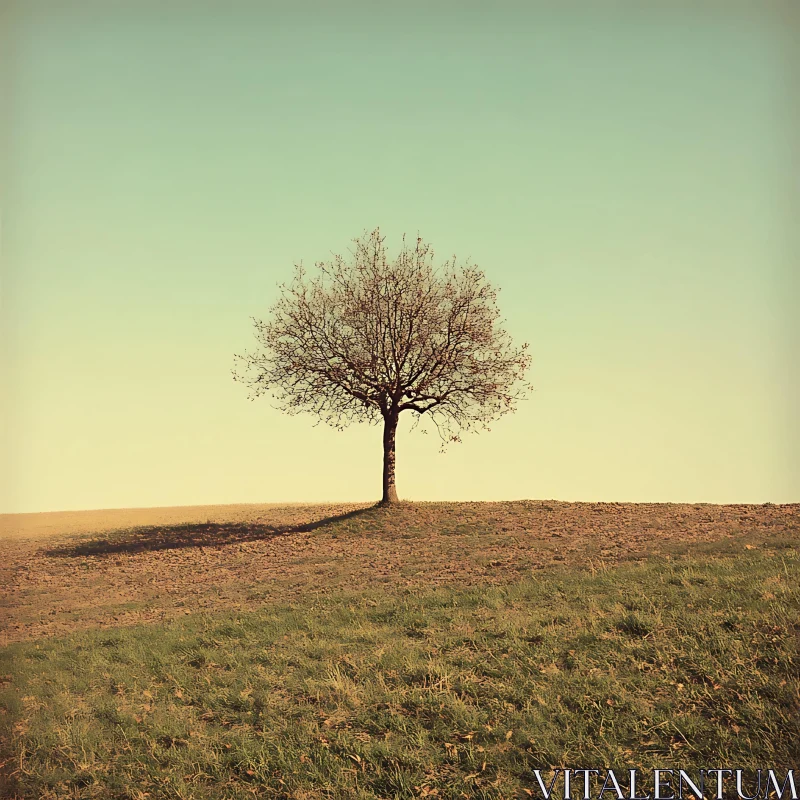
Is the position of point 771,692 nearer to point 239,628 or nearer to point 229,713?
point 229,713

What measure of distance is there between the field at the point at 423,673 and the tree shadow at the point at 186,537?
9034 millimetres

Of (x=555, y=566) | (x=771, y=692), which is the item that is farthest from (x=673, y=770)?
(x=555, y=566)

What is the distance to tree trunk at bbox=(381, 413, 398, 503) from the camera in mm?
35594

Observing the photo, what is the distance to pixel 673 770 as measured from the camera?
34.5 ft

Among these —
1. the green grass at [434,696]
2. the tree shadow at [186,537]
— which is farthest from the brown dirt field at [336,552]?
the green grass at [434,696]

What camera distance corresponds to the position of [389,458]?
117 feet

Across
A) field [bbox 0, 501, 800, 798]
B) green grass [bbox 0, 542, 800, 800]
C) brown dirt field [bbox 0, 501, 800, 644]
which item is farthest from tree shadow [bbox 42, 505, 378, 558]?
green grass [bbox 0, 542, 800, 800]

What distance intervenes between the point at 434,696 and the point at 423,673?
1.00 m

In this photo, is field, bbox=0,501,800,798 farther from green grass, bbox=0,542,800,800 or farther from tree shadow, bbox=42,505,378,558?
tree shadow, bbox=42,505,378,558

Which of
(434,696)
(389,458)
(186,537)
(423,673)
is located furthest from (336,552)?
Result: (434,696)

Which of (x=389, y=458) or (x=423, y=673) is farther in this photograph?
(x=389, y=458)

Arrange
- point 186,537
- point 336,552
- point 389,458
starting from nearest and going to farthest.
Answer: point 336,552 → point 389,458 → point 186,537

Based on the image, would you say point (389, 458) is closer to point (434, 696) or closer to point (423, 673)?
point (423, 673)

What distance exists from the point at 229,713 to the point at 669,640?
28.2 ft
